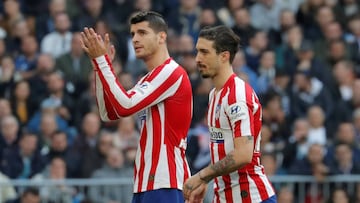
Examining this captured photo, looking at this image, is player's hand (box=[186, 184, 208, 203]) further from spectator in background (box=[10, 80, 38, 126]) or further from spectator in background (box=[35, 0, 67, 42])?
spectator in background (box=[35, 0, 67, 42])

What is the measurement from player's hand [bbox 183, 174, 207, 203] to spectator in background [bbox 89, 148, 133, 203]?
5.50m

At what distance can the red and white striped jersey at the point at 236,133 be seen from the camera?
8.76 meters

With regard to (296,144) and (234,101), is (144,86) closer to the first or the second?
(234,101)

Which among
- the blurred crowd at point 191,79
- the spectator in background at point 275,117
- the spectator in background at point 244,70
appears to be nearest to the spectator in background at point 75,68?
the blurred crowd at point 191,79

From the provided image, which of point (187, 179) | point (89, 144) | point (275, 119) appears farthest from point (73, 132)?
point (187, 179)

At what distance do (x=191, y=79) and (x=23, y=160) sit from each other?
2976mm

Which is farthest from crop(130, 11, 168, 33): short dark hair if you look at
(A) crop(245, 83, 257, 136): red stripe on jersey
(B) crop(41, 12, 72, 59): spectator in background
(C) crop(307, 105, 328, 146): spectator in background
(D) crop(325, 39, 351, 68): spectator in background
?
(D) crop(325, 39, 351, 68): spectator in background

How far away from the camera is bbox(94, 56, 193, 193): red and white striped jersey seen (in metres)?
9.13

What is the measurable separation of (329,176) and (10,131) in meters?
3.93

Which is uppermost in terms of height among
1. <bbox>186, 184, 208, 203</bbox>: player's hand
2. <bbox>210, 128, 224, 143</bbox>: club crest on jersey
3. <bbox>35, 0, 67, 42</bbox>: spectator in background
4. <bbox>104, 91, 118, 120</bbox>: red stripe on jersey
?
<bbox>35, 0, 67, 42</bbox>: spectator in background

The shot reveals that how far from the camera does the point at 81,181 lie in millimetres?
14023

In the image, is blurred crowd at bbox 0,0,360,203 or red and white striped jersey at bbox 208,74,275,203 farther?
blurred crowd at bbox 0,0,360,203

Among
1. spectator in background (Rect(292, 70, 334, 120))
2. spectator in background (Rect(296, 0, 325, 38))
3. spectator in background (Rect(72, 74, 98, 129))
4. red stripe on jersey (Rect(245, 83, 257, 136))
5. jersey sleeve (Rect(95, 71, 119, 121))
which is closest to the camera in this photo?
red stripe on jersey (Rect(245, 83, 257, 136))

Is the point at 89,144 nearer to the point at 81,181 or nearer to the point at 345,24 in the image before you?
the point at 81,181
